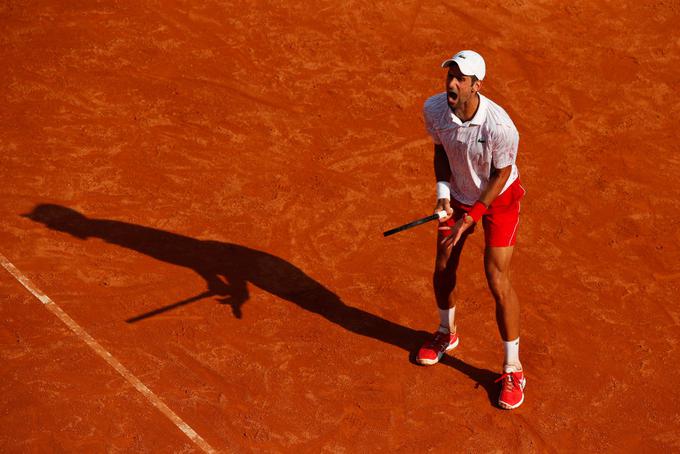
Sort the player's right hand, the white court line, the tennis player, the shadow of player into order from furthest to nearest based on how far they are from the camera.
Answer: the shadow of player → the white court line → the player's right hand → the tennis player

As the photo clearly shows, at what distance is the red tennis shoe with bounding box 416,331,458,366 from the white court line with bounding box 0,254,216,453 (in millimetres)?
1852

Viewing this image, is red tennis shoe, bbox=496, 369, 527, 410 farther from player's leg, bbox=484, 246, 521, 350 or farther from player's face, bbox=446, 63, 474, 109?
player's face, bbox=446, 63, 474, 109

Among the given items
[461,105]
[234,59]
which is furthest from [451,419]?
[234,59]

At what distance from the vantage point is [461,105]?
6.67 metres

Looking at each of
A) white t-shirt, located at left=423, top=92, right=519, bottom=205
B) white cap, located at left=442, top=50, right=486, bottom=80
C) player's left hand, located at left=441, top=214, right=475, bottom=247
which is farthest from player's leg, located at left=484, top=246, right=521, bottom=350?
white cap, located at left=442, top=50, right=486, bottom=80

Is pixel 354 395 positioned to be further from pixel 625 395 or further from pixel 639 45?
pixel 639 45

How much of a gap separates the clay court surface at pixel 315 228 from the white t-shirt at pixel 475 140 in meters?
1.63

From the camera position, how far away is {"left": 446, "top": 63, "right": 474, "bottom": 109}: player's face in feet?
21.4

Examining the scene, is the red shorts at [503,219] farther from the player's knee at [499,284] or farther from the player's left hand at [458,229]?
the player's knee at [499,284]

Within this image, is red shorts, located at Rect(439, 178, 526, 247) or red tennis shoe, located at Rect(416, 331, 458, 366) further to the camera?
red tennis shoe, located at Rect(416, 331, 458, 366)

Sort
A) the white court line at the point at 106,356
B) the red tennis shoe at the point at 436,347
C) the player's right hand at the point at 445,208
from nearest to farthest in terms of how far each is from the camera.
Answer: the player's right hand at the point at 445,208, the white court line at the point at 106,356, the red tennis shoe at the point at 436,347

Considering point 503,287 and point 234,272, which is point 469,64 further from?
point 234,272

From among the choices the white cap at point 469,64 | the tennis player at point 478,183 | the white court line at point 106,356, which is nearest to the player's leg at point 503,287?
the tennis player at point 478,183

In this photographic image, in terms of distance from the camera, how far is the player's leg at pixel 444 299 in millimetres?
7287
